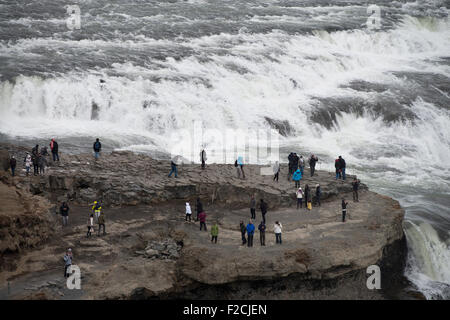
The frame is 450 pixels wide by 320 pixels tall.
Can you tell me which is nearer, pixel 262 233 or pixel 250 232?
pixel 250 232

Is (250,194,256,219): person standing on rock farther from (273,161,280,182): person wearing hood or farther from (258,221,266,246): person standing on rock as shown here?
(273,161,280,182): person wearing hood

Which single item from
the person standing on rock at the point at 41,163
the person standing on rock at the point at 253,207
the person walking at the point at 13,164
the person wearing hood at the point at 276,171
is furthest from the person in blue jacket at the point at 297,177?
the person walking at the point at 13,164

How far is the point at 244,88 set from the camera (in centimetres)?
4106

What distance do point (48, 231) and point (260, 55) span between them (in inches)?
1148

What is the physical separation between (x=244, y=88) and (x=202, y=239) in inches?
867

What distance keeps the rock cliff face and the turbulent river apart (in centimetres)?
358

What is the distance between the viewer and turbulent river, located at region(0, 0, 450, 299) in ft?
107

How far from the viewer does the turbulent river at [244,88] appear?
107 ft

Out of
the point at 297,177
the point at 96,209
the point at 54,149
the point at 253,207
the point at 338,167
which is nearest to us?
the point at 96,209

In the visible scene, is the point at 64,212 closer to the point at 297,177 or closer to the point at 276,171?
the point at 276,171

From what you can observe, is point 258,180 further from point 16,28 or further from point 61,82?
point 16,28

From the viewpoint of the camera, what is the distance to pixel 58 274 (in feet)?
58.4

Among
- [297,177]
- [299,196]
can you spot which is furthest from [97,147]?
[299,196]
